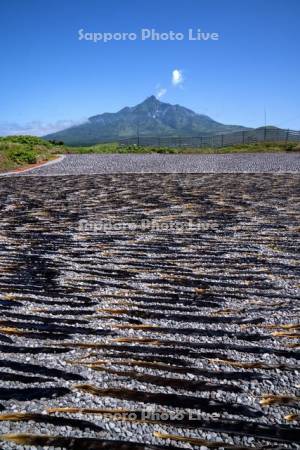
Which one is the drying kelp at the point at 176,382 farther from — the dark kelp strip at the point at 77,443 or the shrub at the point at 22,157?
the shrub at the point at 22,157

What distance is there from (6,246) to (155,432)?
5.21 m

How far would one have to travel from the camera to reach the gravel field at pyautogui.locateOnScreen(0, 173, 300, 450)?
9.08 ft

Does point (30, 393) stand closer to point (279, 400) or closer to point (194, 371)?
point (194, 371)

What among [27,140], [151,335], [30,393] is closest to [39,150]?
[27,140]

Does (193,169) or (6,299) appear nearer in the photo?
(6,299)

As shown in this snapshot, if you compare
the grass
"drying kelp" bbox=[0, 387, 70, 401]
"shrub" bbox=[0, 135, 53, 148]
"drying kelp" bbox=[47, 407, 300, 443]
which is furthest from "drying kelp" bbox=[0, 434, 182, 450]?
"shrub" bbox=[0, 135, 53, 148]

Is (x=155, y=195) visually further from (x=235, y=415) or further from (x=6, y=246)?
(x=235, y=415)

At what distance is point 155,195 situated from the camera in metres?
12.5

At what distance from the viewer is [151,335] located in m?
3.92

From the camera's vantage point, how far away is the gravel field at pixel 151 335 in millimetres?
2768

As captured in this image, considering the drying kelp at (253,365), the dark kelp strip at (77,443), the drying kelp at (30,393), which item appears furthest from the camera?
the drying kelp at (253,365)

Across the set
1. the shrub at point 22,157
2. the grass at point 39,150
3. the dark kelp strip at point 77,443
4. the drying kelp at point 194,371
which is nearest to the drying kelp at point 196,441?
the dark kelp strip at point 77,443

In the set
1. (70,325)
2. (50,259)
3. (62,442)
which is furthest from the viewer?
(50,259)

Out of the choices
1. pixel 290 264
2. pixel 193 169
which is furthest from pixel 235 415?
pixel 193 169
